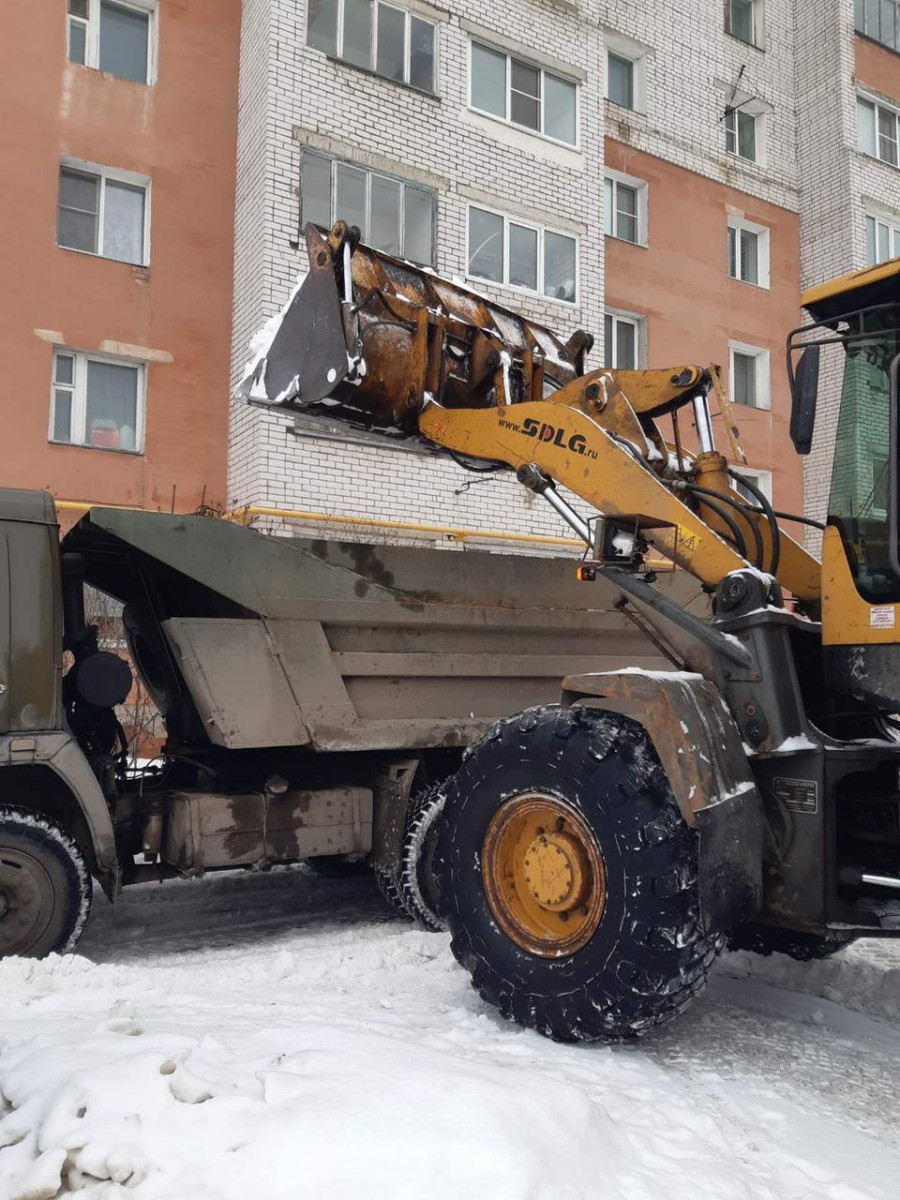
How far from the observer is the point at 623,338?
59.9 feet

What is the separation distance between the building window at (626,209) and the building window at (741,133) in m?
2.73

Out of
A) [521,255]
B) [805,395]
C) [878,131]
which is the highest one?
[878,131]

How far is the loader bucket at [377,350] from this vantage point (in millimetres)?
5371

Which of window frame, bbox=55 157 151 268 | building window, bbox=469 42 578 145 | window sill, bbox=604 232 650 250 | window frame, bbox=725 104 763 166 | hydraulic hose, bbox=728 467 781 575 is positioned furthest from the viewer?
window frame, bbox=725 104 763 166

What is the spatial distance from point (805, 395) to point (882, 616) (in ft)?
2.84

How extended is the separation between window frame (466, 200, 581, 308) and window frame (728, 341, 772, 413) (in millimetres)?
5159

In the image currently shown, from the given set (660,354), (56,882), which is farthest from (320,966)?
(660,354)

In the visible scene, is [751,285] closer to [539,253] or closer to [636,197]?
[636,197]

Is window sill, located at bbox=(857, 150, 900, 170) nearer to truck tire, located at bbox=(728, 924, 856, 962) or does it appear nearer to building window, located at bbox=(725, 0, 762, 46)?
building window, located at bbox=(725, 0, 762, 46)

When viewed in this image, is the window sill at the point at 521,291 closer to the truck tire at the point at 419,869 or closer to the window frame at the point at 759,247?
the window frame at the point at 759,247

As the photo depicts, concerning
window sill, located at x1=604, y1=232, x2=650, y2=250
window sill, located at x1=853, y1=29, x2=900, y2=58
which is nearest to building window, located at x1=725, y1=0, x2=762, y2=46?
window sill, located at x1=853, y1=29, x2=900, y2=58

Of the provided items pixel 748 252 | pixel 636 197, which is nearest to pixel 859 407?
pixel 636 197

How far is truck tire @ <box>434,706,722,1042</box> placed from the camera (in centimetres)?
354

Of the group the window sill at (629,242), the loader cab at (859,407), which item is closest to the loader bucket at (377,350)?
the loader cab at (859,407)
